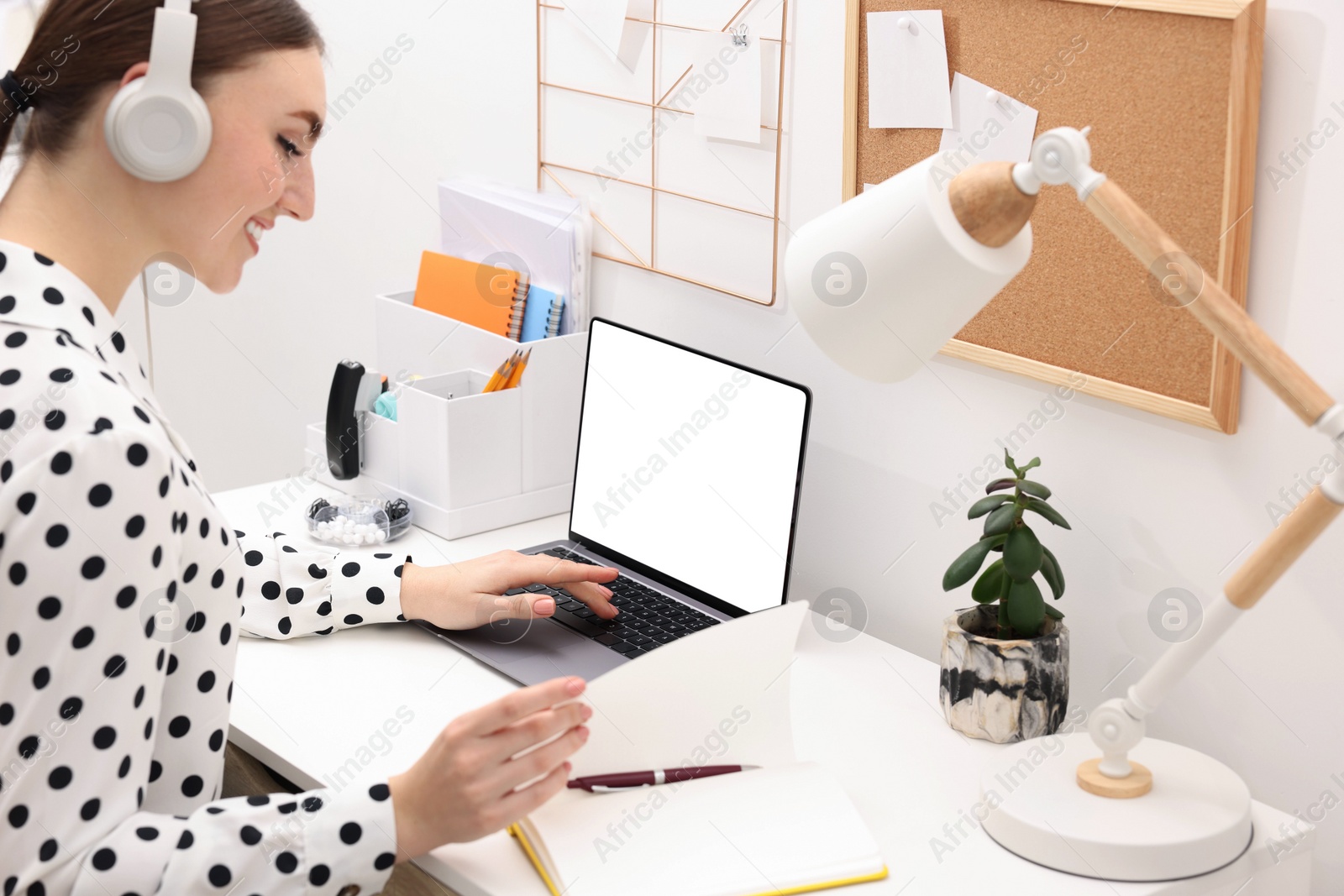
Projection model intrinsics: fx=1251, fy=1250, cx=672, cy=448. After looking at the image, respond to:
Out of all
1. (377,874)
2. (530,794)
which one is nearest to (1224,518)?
(530,794)

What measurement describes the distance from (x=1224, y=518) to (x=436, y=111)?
126cm

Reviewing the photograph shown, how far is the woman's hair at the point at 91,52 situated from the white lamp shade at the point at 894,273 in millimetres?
421

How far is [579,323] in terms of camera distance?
1.59 meters

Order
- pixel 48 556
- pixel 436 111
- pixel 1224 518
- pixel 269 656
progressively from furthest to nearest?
1. pixel 436 111
2. pixel 269 656
3. pixel 1224 518
4. pixel 48 556

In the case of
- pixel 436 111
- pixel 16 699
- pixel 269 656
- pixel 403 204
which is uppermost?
pixel 436 111

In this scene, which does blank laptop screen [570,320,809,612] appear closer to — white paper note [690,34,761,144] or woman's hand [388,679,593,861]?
white paper note [690,34,761,144]

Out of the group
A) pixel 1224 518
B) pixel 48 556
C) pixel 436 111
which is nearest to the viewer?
pixel 48 556

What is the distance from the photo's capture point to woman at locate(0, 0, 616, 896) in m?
0.73

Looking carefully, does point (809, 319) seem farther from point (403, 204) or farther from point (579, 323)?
point (403, 204)

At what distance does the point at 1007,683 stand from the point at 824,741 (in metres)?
0.16

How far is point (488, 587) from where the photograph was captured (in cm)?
121

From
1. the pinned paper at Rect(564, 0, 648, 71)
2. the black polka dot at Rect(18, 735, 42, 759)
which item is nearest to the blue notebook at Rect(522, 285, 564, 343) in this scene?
the pinned paper at Rect(564, 0, 648, 71)

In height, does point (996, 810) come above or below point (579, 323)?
below

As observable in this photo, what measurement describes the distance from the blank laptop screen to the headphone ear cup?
59cm
